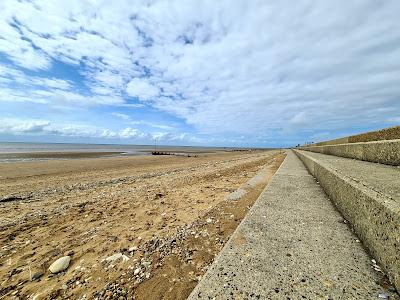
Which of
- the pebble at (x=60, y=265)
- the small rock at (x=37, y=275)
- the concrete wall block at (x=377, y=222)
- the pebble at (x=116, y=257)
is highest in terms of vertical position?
the concrete wall block at (x=377, y=222)

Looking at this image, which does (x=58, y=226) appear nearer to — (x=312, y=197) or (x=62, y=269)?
(x=62, y=269)

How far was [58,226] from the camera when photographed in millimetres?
4988

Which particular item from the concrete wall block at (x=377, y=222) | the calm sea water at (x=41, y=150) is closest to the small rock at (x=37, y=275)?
the concrete wall block at (x=377, y=222)

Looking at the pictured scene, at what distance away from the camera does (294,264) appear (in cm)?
172

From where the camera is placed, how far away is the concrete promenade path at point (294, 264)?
140 centimetres

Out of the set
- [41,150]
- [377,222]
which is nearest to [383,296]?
[377,222]

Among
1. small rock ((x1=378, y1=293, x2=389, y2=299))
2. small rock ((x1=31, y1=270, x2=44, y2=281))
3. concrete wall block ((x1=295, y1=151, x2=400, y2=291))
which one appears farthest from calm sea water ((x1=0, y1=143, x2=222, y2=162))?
small rock ((x1=378, y1=293, x2=389, y2=299))

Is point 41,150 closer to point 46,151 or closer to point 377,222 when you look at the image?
point 46,151

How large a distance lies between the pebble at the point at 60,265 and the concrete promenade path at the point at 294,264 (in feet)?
9.34

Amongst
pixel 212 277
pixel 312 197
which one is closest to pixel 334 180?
pixel 312 197

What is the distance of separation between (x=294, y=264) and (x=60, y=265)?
357 cm

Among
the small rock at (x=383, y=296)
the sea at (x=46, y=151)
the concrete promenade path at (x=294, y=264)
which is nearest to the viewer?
the small rock at (x=383, y=296)

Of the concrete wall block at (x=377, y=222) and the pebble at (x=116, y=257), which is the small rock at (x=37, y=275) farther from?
the concrete wall block at (x=377, y=222)

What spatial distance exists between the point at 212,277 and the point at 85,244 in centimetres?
340
